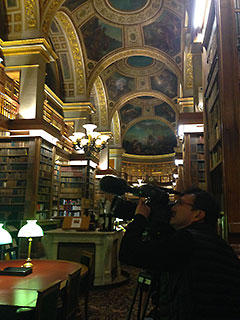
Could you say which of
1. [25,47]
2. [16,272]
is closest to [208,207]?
[16,272]

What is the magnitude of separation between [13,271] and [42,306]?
115cm

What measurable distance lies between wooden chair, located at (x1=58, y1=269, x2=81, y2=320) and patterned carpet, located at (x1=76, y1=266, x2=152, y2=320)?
120 centimetres

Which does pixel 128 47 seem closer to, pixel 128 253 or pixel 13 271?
pixel 13 271

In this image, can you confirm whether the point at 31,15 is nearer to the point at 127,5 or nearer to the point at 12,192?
the point at 12,192

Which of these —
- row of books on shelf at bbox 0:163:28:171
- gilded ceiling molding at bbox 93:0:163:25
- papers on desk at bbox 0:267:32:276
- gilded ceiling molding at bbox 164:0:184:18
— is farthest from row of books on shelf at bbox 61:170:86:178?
papers on desk at bbox 0:267:32:276

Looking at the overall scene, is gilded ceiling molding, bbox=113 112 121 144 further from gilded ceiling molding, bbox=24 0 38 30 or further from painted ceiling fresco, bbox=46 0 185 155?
gilded ceiling molding, bbox=24 0 38 30

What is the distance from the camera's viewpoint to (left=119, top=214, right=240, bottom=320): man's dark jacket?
1156 mm

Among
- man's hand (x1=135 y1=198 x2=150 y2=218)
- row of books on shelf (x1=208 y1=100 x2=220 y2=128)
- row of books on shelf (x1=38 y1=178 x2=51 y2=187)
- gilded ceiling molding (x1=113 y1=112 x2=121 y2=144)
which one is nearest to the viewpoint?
man's hand (x1=135 y1=198 x2=150 y2=218)

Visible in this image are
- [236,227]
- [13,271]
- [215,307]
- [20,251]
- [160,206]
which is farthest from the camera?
[20,251]

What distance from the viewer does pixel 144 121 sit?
25594mm

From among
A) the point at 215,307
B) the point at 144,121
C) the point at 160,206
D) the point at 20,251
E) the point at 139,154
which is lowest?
the point at 20,251

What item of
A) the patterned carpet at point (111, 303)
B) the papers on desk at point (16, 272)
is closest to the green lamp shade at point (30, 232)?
the papers on desk at point (16, 272)

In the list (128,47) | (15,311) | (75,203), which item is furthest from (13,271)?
(128,47)

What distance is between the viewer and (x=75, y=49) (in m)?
12.9
